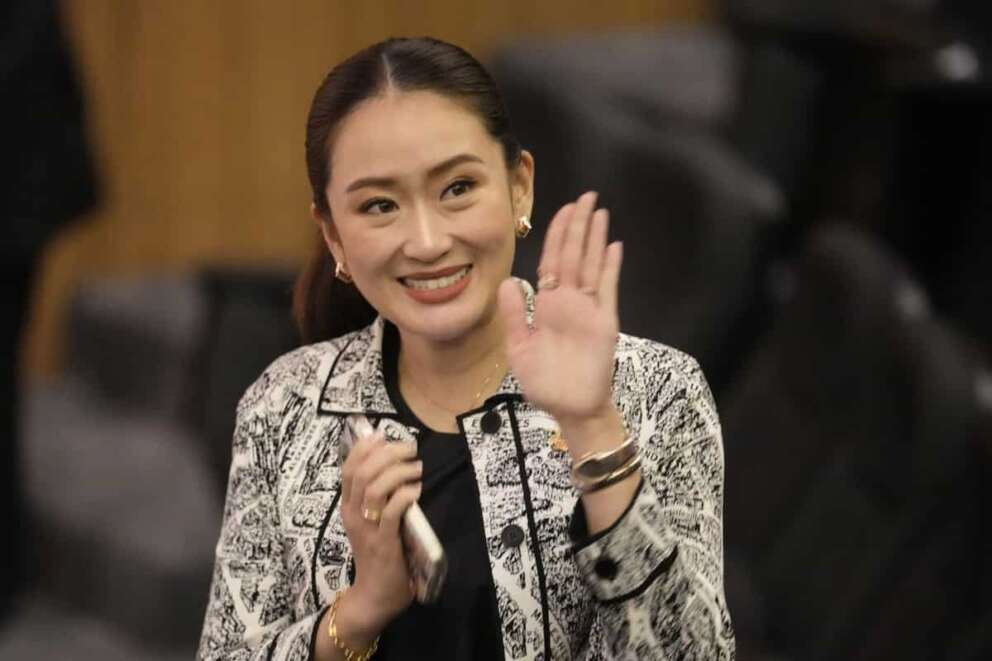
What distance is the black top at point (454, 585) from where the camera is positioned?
88 cm

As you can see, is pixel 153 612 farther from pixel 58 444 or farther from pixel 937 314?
pixel 937 314

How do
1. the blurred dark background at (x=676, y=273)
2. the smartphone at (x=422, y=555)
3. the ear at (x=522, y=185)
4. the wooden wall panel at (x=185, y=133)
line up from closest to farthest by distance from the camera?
the smartphone at (x=422, y=555)
the ear at (x=522, y=185)
the blurred dark background at (x=676, y=273)
the wooden wall panel at (x=185, y=133)

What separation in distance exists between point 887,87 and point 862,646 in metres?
0.88

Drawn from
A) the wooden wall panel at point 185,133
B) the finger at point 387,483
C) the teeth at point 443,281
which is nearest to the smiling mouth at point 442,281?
the teeth at point 443,281

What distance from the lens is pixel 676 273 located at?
2309mm

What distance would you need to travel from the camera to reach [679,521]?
2.77 ft

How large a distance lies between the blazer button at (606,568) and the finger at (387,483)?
0.10 m

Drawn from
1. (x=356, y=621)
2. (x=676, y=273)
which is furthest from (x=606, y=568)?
(x=676, y=273)

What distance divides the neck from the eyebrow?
9 cm

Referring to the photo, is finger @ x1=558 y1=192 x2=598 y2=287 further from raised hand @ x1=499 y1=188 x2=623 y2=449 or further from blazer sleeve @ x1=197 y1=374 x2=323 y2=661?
blazer sleeve @ x1=197 y1=374 x2=323 y2=661

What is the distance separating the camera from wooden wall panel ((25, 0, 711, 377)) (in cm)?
285

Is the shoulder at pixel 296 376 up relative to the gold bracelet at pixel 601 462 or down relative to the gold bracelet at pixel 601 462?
up

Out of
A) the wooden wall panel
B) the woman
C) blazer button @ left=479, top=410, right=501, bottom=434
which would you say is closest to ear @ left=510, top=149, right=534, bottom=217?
the woman

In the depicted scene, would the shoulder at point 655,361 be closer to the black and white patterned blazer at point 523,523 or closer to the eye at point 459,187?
A: the black and white patterned blazer at point 523,523
